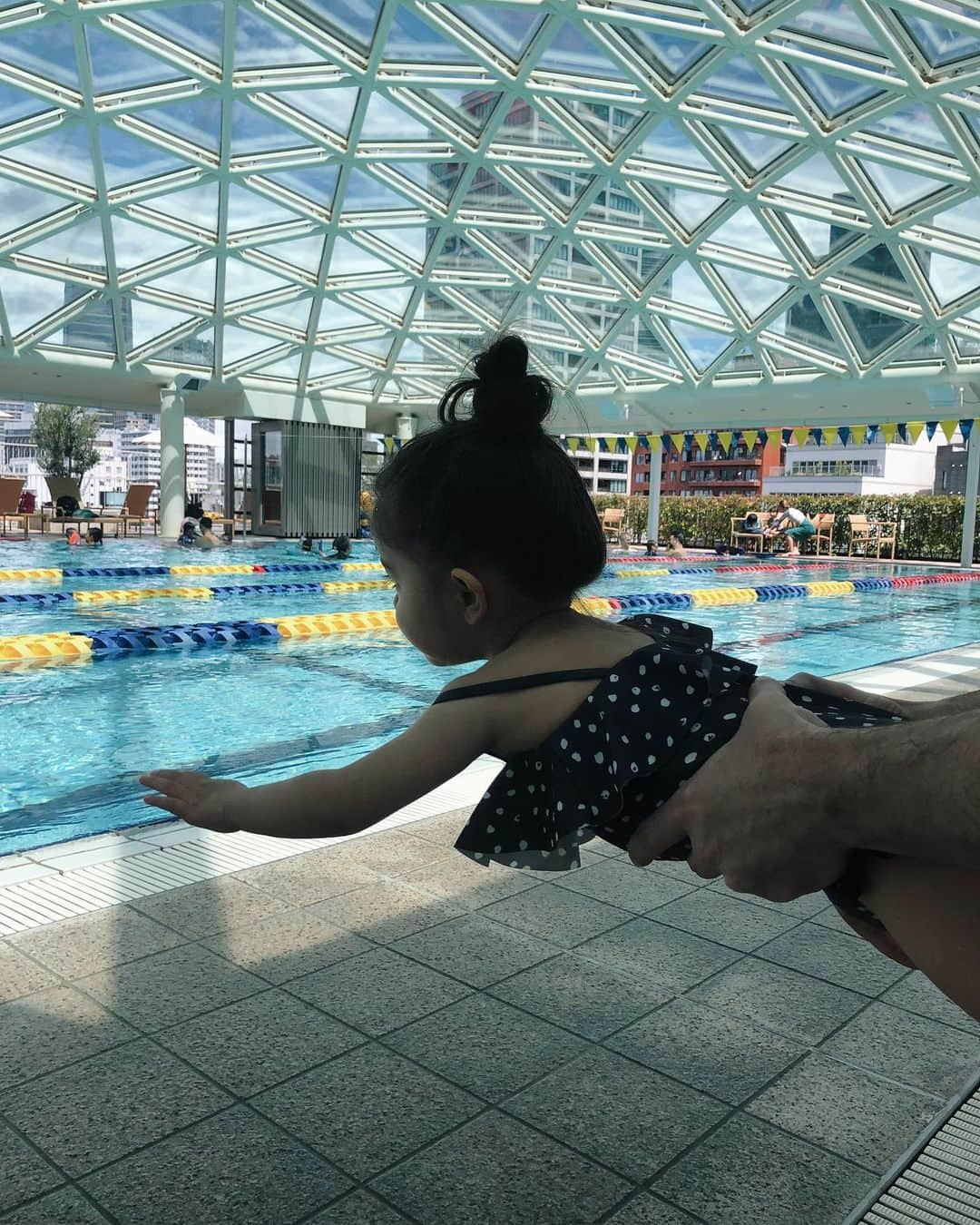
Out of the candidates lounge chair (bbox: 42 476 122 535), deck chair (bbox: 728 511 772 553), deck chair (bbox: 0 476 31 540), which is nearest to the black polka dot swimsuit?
deck chair (bbox: 0 476 31 540)

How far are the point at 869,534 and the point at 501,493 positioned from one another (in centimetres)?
2819

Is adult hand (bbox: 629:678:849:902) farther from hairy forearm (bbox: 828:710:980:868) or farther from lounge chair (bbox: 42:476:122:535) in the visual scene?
lounge chair (bbox: 42:476:122:535)

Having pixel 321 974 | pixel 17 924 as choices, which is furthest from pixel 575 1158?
pixel 17 924

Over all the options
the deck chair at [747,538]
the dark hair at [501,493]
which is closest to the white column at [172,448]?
the deck chair at [747,538]

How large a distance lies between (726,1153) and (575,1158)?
0.89ft

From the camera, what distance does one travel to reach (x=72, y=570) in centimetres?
1580

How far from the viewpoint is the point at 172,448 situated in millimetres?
26172

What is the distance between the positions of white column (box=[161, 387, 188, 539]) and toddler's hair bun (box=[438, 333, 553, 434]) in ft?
84.4

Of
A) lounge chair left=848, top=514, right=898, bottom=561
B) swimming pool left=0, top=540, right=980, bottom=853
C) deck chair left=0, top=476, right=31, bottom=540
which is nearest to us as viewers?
swimming pool left=0, top=540, right=980, bottom=853

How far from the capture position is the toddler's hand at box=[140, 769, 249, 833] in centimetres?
154

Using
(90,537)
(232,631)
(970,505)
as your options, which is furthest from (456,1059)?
(970,505)

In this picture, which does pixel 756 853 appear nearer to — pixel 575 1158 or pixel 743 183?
pixel 575 1158

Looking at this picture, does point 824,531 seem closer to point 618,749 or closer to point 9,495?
point 9,495

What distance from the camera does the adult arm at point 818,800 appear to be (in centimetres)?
100
